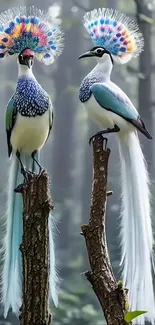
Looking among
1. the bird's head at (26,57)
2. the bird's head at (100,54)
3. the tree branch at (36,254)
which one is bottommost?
the tree branch at (36,254)

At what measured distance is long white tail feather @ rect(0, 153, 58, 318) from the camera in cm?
112

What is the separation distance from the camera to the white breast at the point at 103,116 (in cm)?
108

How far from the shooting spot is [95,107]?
3.55 ft

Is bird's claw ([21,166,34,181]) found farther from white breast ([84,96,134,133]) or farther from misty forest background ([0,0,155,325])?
misty forest background ([0,0,155,325])

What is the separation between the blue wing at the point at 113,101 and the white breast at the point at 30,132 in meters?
0.10

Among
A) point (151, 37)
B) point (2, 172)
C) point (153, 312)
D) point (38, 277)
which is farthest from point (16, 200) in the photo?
point (151, 37)

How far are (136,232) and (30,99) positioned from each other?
12.3 inches

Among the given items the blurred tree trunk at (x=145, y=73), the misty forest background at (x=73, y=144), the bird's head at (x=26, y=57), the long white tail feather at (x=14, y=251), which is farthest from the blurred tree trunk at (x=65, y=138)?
the bird's head at (x=26, y=57)

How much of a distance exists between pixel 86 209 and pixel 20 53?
74 cm

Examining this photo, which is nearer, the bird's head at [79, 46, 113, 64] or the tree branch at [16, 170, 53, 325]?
the tree branch at [16, 170, 53, 325]

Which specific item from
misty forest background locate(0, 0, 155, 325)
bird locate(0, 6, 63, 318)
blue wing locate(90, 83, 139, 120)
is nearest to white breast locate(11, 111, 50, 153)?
bird locate(0, 6, 63, 318)

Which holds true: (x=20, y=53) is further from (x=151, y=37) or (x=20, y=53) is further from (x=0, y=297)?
(x=151, y=37)

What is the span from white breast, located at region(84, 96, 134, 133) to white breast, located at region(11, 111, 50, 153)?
0.27 ft

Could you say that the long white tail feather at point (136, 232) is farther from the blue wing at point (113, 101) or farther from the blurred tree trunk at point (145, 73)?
the blurred tree trunk at point (145, 73)
